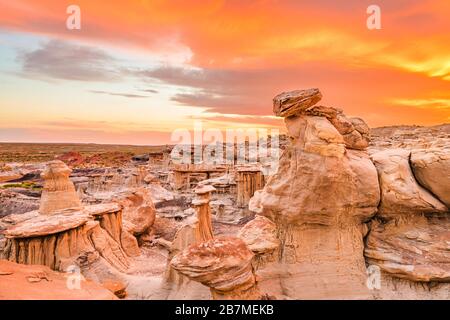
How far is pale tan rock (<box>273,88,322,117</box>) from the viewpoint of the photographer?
23.3 ft

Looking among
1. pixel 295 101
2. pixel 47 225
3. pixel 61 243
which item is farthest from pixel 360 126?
pixel 47 225

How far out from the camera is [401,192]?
24.5ft

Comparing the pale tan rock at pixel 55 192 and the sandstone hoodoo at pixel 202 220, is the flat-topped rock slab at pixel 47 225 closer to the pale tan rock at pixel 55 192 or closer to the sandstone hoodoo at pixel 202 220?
the pale tan rock at pixel 55 192

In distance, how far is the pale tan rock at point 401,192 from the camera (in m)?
7.41

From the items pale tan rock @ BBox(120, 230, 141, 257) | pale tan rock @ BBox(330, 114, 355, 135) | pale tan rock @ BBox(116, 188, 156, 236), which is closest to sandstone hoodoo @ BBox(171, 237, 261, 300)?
pale tan rock @ BBox(330, 114, 355, 135)

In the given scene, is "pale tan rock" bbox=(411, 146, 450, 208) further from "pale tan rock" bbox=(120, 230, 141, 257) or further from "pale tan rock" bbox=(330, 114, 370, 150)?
"pale tan rock" bbox=(120, 230, 141, 257)

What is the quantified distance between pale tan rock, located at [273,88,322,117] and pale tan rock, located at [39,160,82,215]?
802cm

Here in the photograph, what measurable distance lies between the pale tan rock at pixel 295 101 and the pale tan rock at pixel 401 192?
2.33 metres

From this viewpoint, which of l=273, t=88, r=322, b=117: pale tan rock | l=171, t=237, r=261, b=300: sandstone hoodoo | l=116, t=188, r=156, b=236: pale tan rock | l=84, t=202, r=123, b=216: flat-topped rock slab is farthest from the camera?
l=116, t=188, r=156, b=236: pale tan rock

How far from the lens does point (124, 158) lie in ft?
240

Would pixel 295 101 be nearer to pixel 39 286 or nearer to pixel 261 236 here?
pixel 261 236

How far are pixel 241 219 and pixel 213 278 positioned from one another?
51.3 ft
